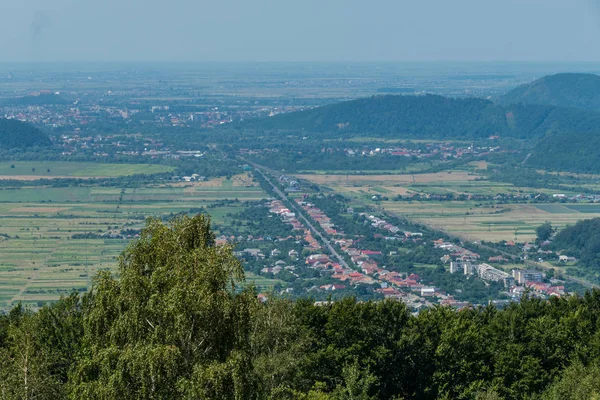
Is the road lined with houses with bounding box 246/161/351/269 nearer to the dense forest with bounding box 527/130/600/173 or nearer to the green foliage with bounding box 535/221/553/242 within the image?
the green foliage with bounding box 535/221/553/242

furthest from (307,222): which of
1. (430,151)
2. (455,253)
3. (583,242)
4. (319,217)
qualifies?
(430,151)

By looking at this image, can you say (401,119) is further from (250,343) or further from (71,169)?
(250,343)

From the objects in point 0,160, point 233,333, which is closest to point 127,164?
point 0,160

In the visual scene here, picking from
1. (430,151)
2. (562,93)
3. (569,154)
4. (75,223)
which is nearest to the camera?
(75,223)

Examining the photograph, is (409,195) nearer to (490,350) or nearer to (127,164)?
(127,164)

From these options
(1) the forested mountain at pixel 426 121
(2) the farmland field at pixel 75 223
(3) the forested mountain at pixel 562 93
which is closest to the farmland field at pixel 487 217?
(2) the farmland field at pixel 75 223

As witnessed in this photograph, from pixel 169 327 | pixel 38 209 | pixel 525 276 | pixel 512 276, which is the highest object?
pixel 169 327

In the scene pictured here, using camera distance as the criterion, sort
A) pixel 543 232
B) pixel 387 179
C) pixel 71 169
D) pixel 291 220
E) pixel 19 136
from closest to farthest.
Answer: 1. pixel 543 232
2. pixel 291 220
3. pixel 387 179
4. pixel 71 169
5. pixel 19 136
